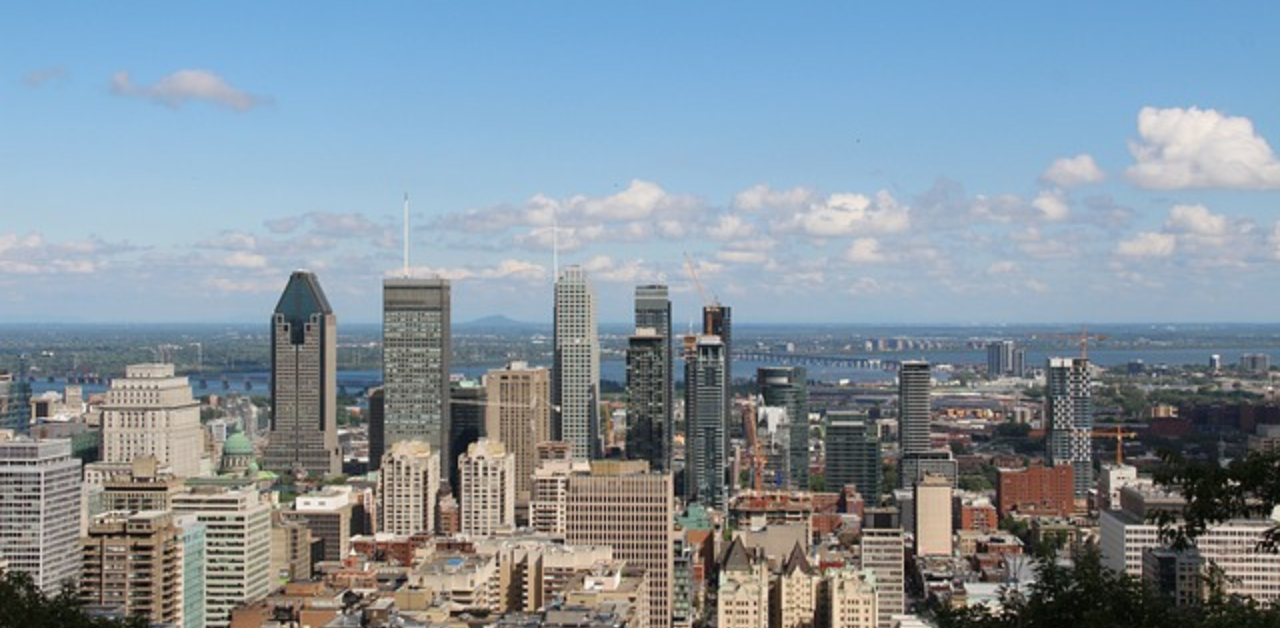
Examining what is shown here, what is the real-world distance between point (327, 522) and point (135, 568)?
14502mm

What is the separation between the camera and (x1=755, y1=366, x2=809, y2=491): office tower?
220 feet

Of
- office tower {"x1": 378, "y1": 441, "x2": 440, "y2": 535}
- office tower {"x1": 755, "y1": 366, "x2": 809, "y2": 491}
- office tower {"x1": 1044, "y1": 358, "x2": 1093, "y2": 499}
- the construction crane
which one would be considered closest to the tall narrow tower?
office tower {"x1": 378, "y1": 441, "x2": 440, "y2": 535}

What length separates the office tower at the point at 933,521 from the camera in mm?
48125

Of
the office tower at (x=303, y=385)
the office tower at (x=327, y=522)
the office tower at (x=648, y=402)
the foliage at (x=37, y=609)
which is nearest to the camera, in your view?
the foliage at (x=37, y=609)

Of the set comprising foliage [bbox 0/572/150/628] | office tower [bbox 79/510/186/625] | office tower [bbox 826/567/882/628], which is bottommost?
office tower [bbox 826/567/882/628]

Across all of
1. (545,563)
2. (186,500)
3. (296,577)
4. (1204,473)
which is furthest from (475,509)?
(1204,473)

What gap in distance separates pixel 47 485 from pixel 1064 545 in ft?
86.3

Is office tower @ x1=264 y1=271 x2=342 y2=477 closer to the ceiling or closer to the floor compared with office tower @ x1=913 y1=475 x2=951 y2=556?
closer to the ceiling

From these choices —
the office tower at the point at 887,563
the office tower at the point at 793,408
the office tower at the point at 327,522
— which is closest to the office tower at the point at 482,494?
the office tower at the point at 327,522

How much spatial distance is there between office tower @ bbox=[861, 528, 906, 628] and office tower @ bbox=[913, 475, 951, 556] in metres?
5.99

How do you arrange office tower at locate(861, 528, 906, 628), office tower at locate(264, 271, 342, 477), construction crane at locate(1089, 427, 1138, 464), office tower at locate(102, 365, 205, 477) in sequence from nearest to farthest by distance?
office tower at locate(861, 528, 906, 628)
office tower at locate(102, 365, 205, 477)
construction crane at locate(1089, 427, 1138, 464)
office tower at locate(264, 271, 342, 477)

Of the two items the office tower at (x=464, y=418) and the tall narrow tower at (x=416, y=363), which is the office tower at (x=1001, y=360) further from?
the tall narrow tower at (x=416, y=363)

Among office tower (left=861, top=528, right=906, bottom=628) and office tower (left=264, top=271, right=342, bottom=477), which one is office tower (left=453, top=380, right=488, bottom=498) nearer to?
office tower (left=264, top=271, right=342, bottom=477)

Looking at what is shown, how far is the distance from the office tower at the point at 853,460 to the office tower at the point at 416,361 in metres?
14.6
